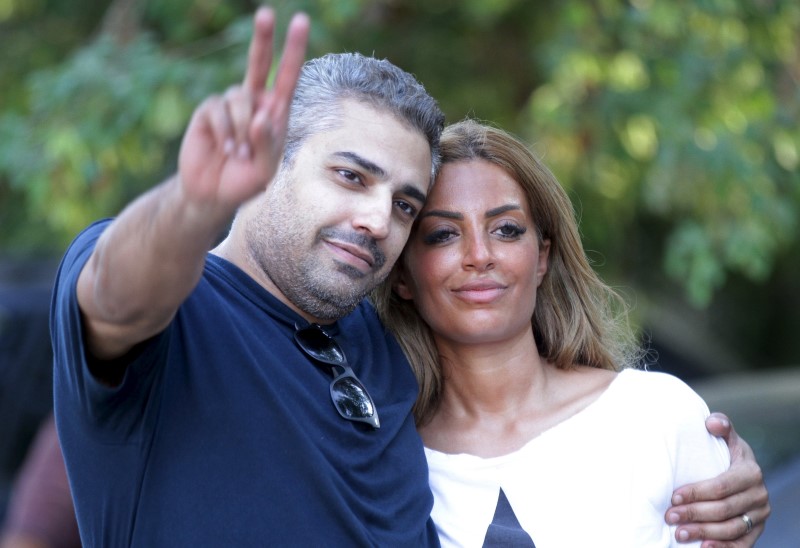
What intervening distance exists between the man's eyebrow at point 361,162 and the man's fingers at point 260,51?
28.1 inches

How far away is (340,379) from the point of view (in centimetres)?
265

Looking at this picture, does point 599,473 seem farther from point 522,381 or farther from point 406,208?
point 406,208

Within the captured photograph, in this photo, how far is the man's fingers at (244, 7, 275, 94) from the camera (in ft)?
6.02

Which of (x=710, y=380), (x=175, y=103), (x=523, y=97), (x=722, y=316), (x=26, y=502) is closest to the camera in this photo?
(x=26, y=502)

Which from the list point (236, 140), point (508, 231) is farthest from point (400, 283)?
point (236, 140)

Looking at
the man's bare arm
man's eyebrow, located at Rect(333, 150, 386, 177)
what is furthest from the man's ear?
the man's bare arm

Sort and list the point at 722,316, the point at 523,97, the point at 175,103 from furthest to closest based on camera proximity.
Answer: the point at 722,316 < the point at 523,97 < the point at 175,103

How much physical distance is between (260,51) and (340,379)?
98 cm

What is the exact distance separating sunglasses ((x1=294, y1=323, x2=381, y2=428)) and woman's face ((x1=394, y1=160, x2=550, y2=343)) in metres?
0.42

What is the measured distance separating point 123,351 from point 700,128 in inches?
143

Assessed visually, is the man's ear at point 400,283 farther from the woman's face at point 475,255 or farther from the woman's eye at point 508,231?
the woman's eye at point 508,231

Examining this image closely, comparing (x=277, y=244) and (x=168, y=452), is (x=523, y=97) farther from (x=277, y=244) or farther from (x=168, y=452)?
(x=168, y=452)

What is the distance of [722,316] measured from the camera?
429 inches

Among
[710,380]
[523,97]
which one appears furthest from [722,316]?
[523,97]
